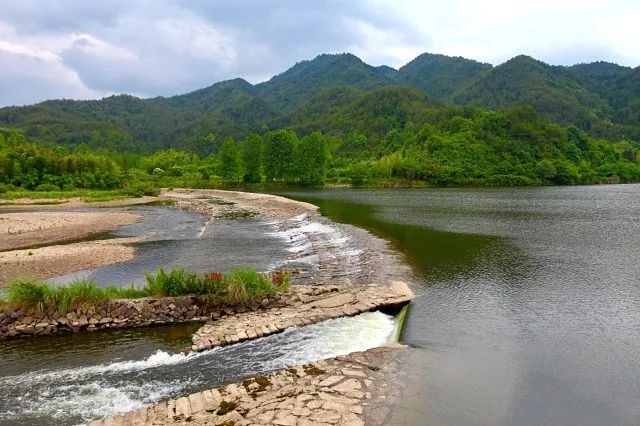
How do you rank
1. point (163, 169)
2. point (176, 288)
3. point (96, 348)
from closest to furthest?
point (96, 348)
point (176, 288)
point (163, 169)

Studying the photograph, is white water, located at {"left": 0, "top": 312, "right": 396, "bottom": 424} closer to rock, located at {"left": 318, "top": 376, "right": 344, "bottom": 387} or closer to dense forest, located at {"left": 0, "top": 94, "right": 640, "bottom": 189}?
rock, located at {"left": 318, "top": 376, "right": 344, "bottom": 387}

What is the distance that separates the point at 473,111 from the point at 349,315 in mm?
141357

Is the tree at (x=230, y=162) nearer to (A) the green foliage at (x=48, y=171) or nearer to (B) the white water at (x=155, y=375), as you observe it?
(A) the green foliage at (x=48, y=171)

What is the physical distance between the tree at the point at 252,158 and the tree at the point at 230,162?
7.20 ft

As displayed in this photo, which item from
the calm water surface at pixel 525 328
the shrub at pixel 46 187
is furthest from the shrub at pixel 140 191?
the calm water surface at pixel 525 328

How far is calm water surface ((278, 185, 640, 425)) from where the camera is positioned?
416 inches

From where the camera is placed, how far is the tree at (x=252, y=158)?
→ 4370 inches

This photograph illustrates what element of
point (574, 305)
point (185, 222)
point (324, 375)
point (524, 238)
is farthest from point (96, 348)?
point (185, 222)

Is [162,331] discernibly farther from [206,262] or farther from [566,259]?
[566,259]

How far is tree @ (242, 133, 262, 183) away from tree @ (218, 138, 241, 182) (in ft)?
7.20

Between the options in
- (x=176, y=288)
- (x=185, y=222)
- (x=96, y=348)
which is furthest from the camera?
(x=185, y=222)

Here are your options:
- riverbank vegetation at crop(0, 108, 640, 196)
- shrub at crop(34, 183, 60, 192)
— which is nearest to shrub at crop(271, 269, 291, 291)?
riverbank vegetation at crop(0, 108, 640, 196)

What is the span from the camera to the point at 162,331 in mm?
15938

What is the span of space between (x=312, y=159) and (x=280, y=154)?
8.23m
